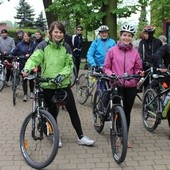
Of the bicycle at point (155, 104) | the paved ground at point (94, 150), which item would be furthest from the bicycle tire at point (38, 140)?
the bicycle at point (155, 104)

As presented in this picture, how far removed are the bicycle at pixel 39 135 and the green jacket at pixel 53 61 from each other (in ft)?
0.50

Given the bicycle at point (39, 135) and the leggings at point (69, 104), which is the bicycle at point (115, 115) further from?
the bicycle at point (39, 135)

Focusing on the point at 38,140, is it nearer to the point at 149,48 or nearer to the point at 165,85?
the point at 165,85

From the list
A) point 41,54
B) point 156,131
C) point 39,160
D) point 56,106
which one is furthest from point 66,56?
point 156,131

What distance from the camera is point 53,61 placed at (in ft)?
17.5

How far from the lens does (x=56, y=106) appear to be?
223 inches

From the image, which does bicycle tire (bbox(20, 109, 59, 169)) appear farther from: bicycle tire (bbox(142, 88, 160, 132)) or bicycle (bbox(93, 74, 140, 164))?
bicycle tire (bbox(142, 88, 160, 132))

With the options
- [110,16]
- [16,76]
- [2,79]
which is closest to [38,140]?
[16,76]

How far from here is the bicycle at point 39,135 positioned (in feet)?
15.6

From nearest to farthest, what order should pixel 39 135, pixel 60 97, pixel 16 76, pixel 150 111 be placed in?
pixel 39 135 < pixel 60 97 < pixel 150 111 < pixel 16 76

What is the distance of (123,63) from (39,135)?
1.50m

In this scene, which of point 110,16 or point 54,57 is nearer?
point 54,57

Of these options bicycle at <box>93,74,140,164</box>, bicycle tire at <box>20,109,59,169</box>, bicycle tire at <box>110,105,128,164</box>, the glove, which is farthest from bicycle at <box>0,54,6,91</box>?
bicycle tire at <box>110,105,128,164</box>

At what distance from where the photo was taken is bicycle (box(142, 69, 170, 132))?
608cm
